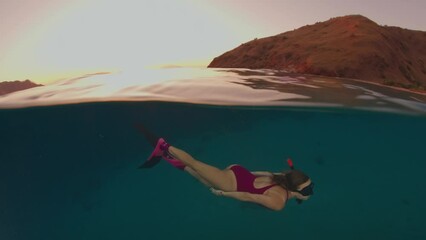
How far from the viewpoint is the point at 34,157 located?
43.5 ft

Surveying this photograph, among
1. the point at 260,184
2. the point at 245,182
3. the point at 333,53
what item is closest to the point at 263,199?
the point at 260,184

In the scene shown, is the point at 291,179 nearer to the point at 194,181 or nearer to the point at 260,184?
the point at 260,184

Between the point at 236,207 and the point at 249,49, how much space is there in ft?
36.6

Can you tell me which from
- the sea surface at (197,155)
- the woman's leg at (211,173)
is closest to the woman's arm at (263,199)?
Answer: the woman's leg at (211,173)

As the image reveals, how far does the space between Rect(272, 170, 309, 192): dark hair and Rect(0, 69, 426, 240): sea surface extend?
2.54 m

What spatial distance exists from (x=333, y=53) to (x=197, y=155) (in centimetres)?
708

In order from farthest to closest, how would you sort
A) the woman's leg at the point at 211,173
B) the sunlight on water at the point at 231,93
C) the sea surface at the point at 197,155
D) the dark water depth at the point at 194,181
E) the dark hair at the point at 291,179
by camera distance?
the dark water depth at the point at 194,181 → the sea surface at the point at 197,155 → the sunlight on water at the point at 231,93 → the woman's leg at the point at 211,173 → the dark hair at the point at 291,179

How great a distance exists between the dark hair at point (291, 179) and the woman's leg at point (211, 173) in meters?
1.09

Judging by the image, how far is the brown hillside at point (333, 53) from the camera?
13594 millimetres

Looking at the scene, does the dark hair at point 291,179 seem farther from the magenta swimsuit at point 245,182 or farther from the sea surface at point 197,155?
the sea surface at point 197,155

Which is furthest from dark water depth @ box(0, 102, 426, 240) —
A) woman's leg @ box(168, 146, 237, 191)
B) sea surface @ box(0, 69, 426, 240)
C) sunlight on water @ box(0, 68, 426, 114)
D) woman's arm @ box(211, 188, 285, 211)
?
woman's arm @ box(211, 188, 285, 211)

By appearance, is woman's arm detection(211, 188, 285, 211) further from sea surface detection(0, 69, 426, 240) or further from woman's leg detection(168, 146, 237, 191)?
sea surface detection(0, 69, 426, 240)

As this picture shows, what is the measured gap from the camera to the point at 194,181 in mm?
12664

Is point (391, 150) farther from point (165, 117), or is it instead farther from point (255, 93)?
point (165, 117)
